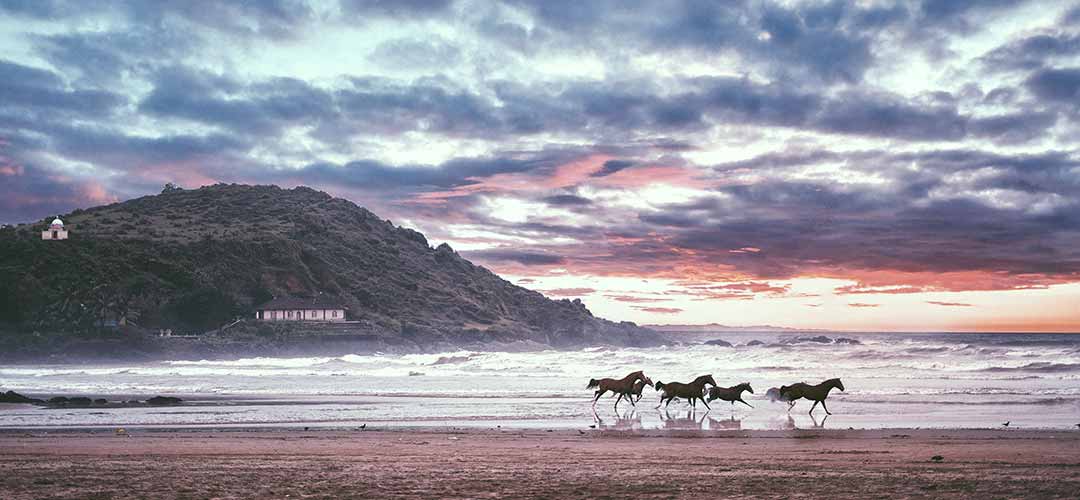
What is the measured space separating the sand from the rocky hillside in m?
96.3

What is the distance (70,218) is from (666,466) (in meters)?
161

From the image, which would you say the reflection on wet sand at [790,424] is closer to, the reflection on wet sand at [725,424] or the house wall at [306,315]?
the reflection on wet sand at [725,424]

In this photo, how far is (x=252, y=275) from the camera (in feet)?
420

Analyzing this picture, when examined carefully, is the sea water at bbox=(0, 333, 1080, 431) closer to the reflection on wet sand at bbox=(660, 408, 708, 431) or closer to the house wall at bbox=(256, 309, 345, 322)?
the reflection on wet sand at bbox=(660, 408, 708, 431)

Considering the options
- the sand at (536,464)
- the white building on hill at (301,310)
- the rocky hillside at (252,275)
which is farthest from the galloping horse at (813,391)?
the white building on hill at (301,310)

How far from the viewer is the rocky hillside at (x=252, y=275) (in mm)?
108438

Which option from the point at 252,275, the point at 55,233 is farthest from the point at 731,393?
the point at 55,233

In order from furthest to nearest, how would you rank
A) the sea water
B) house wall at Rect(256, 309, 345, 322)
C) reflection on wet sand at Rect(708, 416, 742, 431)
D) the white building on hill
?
the white building on hill
house wall at Rect(256, 309, 345, 322)
the sea water
reflection on wet sand at Rect(708, 416, 742, 431)

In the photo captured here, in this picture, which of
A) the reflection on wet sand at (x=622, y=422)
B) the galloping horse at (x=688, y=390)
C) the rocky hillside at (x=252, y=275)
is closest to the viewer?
the reflection on wet sand at (x=622, y=422)

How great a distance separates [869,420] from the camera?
2208cm

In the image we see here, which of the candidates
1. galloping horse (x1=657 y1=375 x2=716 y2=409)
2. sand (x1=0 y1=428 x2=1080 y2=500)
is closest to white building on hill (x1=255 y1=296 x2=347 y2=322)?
galloping horse (x1=657 y1=375 x2=716 y2=409)

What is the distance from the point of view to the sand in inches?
379

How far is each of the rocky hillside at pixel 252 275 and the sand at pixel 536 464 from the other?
3790 inches

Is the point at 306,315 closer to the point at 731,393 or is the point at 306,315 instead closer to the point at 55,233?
the point at 55,233
